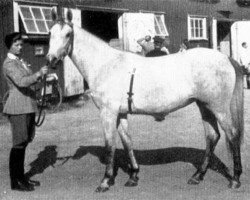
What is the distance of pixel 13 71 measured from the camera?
5.16m

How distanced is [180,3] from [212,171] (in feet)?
40.1

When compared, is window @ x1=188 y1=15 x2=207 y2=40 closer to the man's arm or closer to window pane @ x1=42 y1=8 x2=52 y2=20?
window pane @ x1=42 y1=8 x2=52 y2=20

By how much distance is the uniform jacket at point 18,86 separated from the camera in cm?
513

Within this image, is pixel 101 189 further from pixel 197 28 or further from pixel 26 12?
pixel 197 28

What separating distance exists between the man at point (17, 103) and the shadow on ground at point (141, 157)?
77 cm

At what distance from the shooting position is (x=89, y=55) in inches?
216

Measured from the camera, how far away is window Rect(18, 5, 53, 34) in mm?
11031

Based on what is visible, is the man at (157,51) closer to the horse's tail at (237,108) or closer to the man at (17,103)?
the horse's tail at (237,108)

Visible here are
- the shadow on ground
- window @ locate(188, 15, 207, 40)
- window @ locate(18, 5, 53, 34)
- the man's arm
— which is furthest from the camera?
window @ locate(188, 15, 207, 40)

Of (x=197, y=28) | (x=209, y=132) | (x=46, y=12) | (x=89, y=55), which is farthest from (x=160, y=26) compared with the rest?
(x=89, y=55)

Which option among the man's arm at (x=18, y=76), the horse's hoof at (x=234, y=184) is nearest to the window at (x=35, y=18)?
the man's arm at (x=18, y=76)

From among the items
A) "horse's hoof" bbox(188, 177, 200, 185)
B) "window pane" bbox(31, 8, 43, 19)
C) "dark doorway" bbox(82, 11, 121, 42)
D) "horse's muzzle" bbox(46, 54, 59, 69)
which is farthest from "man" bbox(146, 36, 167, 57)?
"dark doorway" bbox(82, 11, 121, 42)

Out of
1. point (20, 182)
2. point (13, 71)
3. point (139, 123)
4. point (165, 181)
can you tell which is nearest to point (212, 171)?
point (165, 181)

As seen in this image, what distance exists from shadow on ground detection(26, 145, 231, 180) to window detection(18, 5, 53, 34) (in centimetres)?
452
